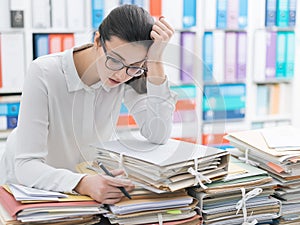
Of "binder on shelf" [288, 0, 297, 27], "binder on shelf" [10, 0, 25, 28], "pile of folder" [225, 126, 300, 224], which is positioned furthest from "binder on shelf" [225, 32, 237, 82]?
"pile of folder" [225, 126, 300, 224]

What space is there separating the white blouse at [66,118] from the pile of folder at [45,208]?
0.19ft

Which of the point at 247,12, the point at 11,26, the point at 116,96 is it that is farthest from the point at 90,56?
the point at 247,12

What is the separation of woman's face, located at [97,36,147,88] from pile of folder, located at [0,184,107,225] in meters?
0.30

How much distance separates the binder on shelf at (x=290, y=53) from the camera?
3.37m

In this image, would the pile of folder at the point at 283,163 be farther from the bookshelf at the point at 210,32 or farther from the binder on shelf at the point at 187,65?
the bookshelf at the point at 210,32

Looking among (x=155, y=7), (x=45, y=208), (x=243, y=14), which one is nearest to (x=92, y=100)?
(x=45, y=208)

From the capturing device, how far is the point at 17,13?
278cm

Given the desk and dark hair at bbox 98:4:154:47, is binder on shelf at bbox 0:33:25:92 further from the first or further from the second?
the desk

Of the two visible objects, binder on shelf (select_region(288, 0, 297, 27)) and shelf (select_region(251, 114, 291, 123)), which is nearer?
binder on shelf (select_region(288, 0, 297, 27))

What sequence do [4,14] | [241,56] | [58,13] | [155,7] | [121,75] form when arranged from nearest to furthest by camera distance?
[121,75]
[4,14]
[58,13]
[155,7]
[241,56]

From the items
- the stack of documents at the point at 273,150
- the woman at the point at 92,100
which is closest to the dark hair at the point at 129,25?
the woman at the point at 92,100

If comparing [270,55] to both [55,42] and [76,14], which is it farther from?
[55,42]

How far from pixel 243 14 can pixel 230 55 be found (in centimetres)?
30

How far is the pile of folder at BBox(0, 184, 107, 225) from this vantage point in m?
1.02
